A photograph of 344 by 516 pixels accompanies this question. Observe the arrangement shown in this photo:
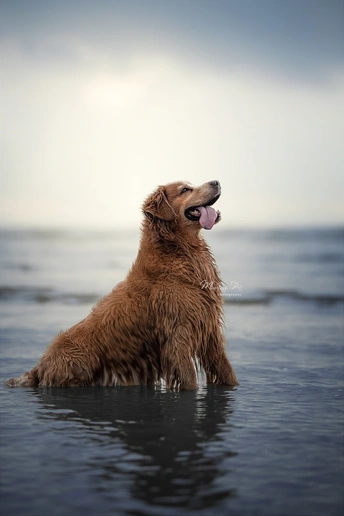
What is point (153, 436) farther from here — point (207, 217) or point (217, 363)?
point (207, 217)

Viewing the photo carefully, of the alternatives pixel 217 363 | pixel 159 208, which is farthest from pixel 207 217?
pixel 217 363

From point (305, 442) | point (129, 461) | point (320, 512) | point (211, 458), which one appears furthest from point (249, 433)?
point (320, 512)

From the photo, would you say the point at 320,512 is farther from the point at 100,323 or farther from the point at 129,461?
the point at 100,323

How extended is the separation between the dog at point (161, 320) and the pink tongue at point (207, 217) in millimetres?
11

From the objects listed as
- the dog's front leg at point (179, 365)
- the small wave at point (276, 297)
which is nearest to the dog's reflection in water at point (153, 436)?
the dog's front leg at point (179, 365)

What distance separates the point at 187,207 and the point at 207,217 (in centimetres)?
24

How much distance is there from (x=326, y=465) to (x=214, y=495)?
40.0 inches

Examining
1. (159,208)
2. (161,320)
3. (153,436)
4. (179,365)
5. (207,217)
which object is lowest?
(153,436)

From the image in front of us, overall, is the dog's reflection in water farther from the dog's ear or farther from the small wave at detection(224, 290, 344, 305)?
the small wave at detection(224, 290, 344, 305)

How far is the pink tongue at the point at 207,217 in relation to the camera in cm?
725

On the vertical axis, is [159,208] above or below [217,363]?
above

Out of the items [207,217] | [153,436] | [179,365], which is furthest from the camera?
[207,217]

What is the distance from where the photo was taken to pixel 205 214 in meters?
7.27

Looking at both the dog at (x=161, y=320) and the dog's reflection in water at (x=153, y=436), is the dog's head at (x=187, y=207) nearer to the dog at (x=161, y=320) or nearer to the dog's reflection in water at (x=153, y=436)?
the dog at (x=161, y=320)
